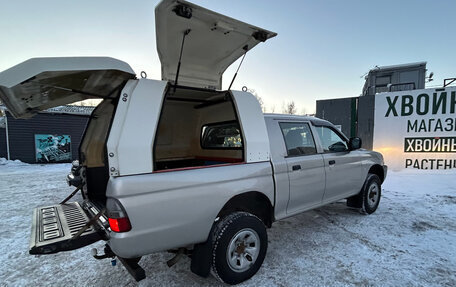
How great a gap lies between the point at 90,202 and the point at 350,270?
3.43 metres

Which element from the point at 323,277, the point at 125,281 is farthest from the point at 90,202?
the point at 323,277

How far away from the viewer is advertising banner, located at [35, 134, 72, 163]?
15.4m

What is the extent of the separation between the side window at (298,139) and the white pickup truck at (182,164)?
17 millimetres

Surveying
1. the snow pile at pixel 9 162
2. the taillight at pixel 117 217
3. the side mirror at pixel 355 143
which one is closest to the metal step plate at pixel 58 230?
the taillight at pixel 117 217

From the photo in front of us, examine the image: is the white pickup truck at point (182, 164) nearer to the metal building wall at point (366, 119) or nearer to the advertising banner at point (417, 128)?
the advertising banner at point (417, 128)

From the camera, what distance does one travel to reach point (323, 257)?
10.6ft

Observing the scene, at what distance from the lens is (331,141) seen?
13.9 ft

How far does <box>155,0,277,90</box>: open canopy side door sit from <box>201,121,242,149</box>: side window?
2.22 ft

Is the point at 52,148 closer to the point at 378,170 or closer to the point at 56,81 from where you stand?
the point at 56,81

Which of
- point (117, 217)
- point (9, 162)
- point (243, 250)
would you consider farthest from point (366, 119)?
point (9, 162)

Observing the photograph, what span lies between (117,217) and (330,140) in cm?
363

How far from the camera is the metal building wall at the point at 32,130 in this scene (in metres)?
14.9

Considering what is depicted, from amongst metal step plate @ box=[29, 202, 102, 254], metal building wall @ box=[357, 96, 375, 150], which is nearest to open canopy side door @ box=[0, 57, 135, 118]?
metal step plate @ box=[29, 202, 102, 254]

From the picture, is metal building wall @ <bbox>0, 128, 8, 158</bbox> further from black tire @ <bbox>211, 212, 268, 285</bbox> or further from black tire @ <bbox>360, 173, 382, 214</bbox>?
black tire @ <bbox>360, 173, 382, 214</bbox>
